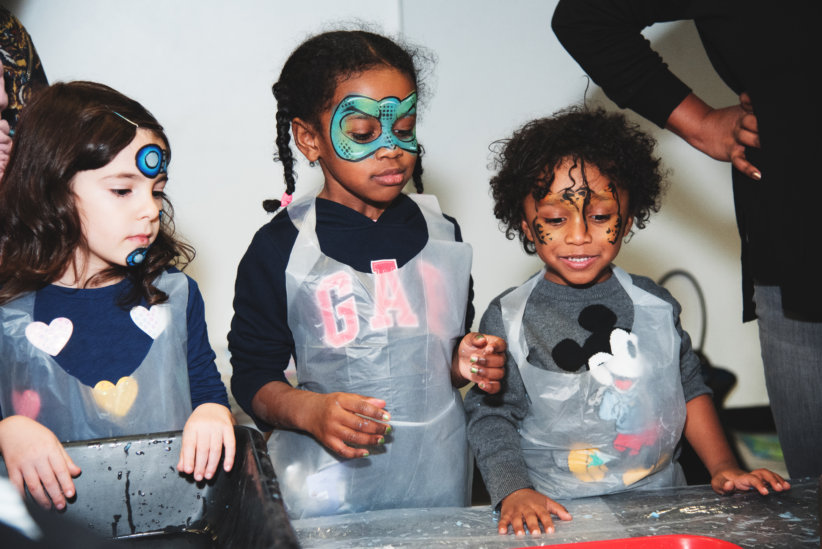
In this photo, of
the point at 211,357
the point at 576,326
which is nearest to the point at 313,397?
the point at 211,357

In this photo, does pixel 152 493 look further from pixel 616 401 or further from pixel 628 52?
pixel 628 52

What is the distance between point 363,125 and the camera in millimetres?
1212

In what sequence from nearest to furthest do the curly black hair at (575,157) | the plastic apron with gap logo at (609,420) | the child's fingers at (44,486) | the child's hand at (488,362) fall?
the child's fingers at (44,486) → the child's hand at (488,362) → the plastic apron with gap logo at (609,420) → the curly black hair at (575,157)

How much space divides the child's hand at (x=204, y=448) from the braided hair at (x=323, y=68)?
1.77 ft

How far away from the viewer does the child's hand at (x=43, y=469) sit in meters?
0.83

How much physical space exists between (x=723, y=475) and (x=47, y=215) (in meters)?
1.06

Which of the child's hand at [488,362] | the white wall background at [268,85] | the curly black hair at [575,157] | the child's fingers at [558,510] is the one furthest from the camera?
the white wall background at [268,85]

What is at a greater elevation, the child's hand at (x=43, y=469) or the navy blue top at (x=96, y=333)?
the navy blue top at (x=96, y=333)

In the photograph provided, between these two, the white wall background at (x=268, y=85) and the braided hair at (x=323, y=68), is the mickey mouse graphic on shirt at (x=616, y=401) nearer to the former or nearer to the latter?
the braided hair at (x=323, y=68)

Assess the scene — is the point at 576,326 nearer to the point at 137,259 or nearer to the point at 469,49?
the point at 137,259

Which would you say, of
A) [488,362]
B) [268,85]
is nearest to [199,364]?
[488,362]

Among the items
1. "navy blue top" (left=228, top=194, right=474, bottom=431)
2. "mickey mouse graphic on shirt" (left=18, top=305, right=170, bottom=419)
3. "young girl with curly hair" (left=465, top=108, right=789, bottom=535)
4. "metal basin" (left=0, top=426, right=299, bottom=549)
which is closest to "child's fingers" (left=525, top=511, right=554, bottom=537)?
"young girl with curly hair" (left=465, top=108, right=789, bottom=535)

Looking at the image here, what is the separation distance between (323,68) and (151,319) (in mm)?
512

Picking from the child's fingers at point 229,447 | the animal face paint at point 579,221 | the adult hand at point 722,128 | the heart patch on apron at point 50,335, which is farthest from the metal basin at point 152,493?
the adult hand at point 722,128
